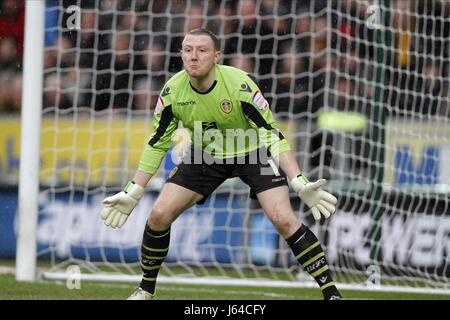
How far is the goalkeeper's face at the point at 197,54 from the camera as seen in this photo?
23.3ft

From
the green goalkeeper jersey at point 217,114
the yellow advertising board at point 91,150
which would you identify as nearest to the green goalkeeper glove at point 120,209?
the green goalkeeper jersey at point 217,114

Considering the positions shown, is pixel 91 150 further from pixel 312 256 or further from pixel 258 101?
pixel 312 256

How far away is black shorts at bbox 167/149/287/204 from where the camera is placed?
24.3 ft

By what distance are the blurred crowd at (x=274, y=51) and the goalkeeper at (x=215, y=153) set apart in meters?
3.10

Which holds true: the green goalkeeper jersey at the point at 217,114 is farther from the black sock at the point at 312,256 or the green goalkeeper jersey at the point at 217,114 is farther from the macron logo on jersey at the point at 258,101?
the black sock at the point at 312,256

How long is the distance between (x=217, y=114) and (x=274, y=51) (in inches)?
156

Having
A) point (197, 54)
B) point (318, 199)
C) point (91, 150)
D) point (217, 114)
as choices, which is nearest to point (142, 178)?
point (217, 114)

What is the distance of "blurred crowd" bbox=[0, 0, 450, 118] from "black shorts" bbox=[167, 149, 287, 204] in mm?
3060

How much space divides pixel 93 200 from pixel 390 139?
2924mm

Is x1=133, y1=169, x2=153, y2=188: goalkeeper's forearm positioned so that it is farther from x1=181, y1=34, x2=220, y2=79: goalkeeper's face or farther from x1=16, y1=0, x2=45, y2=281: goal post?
x1=16, y1=0, x2=45, y2=281: goal post

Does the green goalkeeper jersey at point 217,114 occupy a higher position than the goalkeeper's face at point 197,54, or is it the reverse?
the goalkeeper's face at point 197,54
